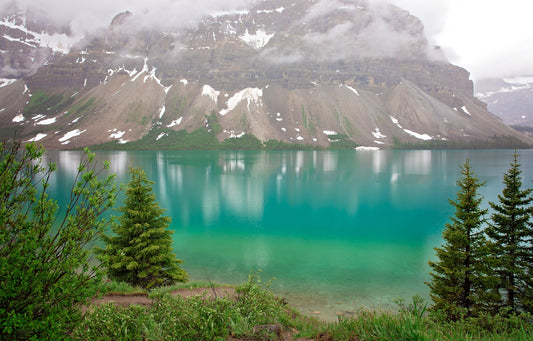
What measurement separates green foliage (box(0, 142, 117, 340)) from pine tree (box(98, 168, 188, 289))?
9680mm

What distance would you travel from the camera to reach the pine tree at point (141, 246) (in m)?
13.9

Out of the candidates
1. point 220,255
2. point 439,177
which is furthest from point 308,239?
point 439,177

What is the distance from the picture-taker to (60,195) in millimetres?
46312

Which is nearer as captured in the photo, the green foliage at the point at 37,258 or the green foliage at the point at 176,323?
the green foliage at the point at 37,258

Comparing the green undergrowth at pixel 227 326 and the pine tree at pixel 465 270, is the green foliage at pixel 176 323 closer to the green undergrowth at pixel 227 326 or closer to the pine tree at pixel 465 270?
the green undergrowth at pixel 227 326

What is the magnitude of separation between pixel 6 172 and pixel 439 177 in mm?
82424

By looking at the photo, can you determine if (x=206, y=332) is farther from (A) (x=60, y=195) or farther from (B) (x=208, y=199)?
(A) (x=60, y=195)

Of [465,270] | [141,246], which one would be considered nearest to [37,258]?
[141,246]

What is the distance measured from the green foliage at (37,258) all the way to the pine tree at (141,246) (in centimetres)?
968

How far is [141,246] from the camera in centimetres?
1418

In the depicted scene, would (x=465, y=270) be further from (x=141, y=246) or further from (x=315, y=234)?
(x=315, y=234)

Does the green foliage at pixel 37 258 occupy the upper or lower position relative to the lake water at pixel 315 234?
upper

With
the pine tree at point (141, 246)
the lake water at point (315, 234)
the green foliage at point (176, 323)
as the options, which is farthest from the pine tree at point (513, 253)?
the pine tree at point (141, 246)

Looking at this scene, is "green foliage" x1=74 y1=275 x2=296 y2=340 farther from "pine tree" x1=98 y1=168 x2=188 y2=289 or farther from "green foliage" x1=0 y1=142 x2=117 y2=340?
"pine tree" x1=98 y1=168 x2=188 y2=289
